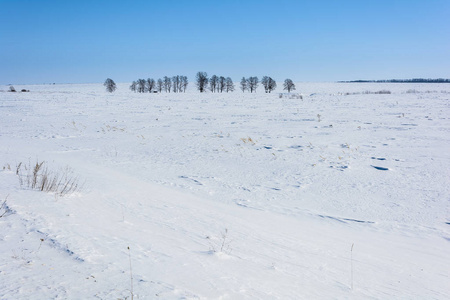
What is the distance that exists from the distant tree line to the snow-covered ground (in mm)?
74609

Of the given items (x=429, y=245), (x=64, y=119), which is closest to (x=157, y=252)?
(x=429, y=245)

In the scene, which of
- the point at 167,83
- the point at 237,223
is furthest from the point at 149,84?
the point at 237,223

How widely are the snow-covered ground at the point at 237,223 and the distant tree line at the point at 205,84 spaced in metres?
74.6

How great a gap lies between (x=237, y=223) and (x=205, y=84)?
89.9 m

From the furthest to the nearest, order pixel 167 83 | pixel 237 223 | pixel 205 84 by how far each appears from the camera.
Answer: pixel 167 83, pixel 205 84, pixel 237 223

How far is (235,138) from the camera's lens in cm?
1202

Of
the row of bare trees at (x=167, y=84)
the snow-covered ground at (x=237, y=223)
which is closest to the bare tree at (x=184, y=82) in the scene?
the row of bare trees at (x=167, y=84)

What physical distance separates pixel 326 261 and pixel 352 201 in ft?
8.90

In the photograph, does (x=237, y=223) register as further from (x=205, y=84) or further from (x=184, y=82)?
(x=184, y=82)

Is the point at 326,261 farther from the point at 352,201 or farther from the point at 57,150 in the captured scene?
the point at 57,150

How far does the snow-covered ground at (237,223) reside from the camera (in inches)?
92.6

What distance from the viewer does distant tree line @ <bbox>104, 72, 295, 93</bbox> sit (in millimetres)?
88125

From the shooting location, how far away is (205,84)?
3612 inches

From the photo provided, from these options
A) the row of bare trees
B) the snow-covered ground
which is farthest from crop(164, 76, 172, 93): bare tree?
the snow-covered ground
